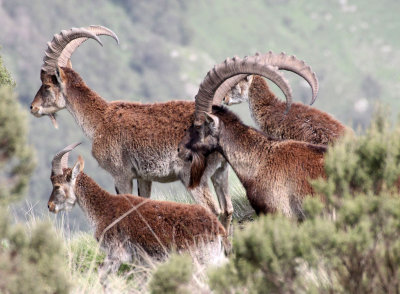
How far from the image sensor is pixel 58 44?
10438 millimetres

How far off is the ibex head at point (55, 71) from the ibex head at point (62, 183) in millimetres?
1921

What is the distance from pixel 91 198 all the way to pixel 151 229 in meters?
1.42

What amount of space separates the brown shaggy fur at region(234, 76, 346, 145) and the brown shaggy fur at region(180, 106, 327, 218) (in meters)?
1.52

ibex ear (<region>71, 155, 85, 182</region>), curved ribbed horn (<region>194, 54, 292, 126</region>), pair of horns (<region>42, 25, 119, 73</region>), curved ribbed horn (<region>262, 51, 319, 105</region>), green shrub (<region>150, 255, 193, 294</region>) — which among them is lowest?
green shrub (<region>150, 255, 193, 294</region>)

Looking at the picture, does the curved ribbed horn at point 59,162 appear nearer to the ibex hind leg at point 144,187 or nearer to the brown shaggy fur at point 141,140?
the brown shaggy fur at point 141,140

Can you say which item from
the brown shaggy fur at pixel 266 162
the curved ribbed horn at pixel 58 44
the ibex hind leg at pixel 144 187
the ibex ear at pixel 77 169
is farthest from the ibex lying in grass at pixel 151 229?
the curved ribbed horn at pixel 58 44

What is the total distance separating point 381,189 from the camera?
571cm

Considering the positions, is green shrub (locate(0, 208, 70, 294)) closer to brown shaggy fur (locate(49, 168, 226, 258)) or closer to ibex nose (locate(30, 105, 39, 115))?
brown shaggy fur (locate(49, 168, 226, 258))

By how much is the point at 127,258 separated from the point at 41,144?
434ft

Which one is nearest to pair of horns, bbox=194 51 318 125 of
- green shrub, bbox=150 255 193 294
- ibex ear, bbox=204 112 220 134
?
ibex ear, bbox=204 112 220 134

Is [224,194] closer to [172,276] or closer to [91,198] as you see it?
[91,198]

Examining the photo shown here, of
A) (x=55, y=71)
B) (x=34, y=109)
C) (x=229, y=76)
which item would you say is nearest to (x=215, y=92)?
(x=229, y=76)

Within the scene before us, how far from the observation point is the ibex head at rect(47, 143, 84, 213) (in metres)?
8.66

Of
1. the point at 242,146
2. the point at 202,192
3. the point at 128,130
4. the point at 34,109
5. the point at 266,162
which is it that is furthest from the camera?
the point at 34,109
